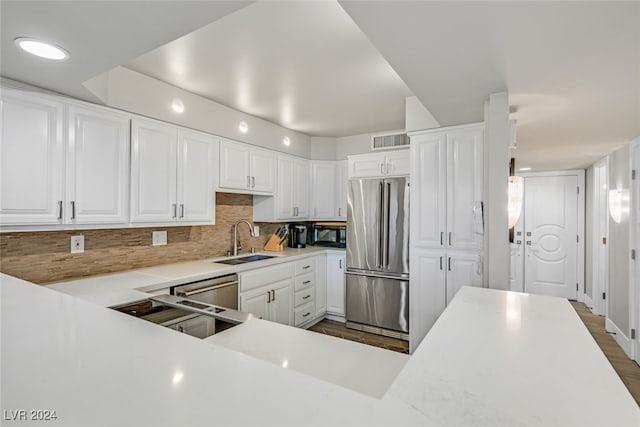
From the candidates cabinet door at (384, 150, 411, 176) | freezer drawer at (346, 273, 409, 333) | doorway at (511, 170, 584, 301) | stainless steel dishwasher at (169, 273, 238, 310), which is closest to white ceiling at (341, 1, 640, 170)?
cabinet door at (384, 150, 411, 176)

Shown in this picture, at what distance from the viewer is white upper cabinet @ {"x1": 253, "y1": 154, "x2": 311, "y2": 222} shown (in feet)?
12.6

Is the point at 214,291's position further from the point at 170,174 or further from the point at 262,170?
the point at 262,170

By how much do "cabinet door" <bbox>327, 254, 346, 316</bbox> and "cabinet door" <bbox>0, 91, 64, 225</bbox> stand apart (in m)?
2.83

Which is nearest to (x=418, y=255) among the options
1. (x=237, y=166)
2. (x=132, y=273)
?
(x=237, y=166)

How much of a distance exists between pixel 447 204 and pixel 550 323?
5.42ft

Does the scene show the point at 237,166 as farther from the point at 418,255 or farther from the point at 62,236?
the point at 418,255

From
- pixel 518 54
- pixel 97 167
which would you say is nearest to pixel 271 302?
pixel 97 167

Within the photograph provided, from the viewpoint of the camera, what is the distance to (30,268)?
2.13m

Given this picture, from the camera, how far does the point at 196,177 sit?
114 inches

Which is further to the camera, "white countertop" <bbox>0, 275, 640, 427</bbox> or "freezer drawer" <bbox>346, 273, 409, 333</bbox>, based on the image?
"freezer drawer" <bbox>346, 273, 409, 333</bbox>

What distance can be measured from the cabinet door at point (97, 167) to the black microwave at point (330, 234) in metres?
2.65

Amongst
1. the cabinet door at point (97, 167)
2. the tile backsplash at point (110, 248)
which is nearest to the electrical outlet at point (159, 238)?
the tile backsplash at point (110, 248)

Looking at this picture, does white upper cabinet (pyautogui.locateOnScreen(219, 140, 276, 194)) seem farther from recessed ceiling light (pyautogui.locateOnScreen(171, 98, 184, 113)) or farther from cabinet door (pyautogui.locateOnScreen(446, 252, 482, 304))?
cabinet door (pyautogui.locateOnScreen(446, 252, 482, 304))

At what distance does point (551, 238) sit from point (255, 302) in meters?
5.02
